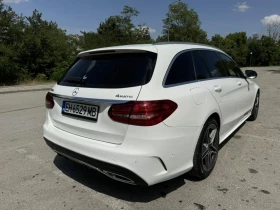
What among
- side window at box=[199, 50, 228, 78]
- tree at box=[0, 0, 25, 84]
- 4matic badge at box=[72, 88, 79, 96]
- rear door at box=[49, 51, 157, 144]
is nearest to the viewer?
rear door at box=[49, 51, 157, 144]

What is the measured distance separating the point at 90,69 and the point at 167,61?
0.93m

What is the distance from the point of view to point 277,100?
9484 millimetres

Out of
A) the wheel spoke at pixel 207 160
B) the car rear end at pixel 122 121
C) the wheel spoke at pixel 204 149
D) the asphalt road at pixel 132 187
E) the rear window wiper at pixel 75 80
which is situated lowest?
the asphalt road at pixel 132 187

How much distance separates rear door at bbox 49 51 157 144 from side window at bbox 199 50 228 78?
127 cm

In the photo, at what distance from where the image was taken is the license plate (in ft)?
9.10

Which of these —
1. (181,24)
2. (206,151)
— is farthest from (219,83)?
(181,24)

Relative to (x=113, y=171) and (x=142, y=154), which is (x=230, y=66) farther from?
(x=113, y=171)

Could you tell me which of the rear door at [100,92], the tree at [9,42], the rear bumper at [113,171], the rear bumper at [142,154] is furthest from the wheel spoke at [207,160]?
the tree at [9,42]

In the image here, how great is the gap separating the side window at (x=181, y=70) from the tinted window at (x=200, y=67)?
0.12 meters

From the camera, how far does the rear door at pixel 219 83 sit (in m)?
3.51

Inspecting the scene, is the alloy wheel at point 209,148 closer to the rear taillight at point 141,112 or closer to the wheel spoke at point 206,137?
the wheel spoke at point 206,137

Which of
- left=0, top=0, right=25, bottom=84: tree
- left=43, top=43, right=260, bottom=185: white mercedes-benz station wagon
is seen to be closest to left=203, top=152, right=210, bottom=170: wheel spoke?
left=43, top=43, right=260, bottom=185: white mercedes-benz station wagon

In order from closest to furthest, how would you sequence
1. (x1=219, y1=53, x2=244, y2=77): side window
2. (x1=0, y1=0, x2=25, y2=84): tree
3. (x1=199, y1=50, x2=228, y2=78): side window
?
(x1=199, y1=50, x2=228, y2=78): side window, (x1=219, y1=53, x2=244, y2=77): side window, (x1=0, y1=0, x2=25, y2=84): tree

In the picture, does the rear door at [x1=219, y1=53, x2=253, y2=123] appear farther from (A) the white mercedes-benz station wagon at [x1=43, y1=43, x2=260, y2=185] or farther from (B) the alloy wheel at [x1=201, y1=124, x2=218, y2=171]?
(B) the alloy wheel at [x1=201, y1=124, x2=218, y2=171]
